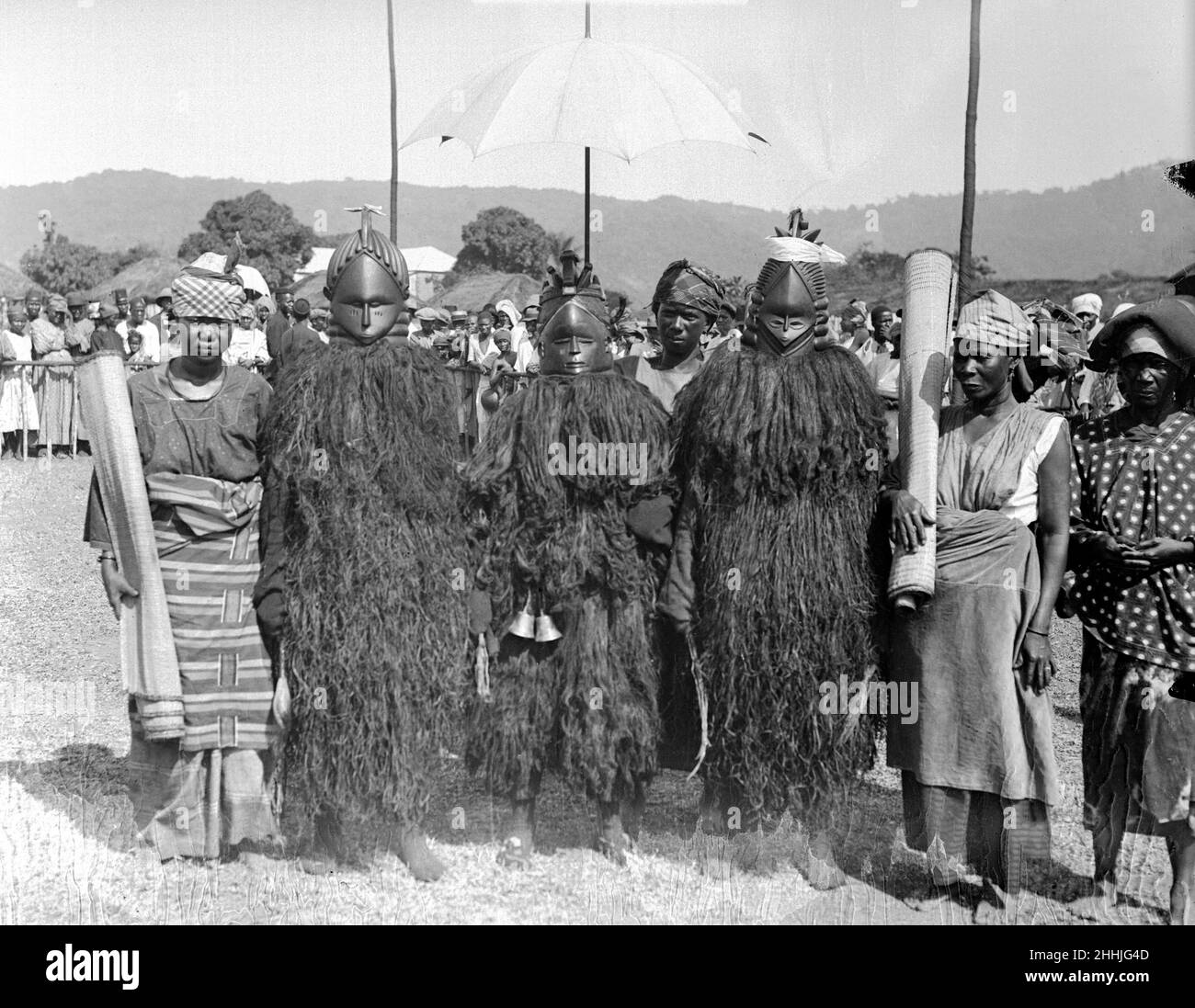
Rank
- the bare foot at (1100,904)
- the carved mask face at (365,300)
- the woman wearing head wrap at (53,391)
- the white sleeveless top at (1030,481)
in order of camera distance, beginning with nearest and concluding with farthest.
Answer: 1. the white sleeveless top at (1030,481)
2. the bare foot at (1100,904)
3. the carved mask face at (365,300)
4. the woman wearing head wrap at (53,391)

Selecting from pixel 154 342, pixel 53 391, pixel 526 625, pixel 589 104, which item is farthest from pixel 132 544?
pixel 154 342

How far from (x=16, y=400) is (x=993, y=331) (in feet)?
46.1

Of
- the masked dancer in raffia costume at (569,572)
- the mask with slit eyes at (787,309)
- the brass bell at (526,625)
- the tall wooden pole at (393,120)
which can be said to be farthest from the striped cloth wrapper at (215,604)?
the tall wooden pole at (393,120)

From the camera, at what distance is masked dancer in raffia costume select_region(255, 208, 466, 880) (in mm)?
4113

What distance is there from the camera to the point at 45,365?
15.1 m

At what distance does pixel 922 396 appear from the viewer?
13.6 feet

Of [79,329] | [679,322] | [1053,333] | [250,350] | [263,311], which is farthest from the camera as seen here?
[79,329]

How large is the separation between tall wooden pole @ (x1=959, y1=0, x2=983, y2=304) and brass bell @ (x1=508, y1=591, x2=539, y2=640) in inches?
301

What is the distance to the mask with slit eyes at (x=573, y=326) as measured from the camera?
4.41 m

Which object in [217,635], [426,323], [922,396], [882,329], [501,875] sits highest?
[426,323]

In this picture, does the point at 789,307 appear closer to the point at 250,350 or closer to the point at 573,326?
the point at 573,326

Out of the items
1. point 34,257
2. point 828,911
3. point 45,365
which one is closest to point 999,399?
point 828,911

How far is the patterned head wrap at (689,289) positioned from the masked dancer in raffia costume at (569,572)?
0.80 metres

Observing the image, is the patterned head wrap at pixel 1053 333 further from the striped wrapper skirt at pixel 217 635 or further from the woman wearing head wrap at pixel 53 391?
the woman wearing head wrap at pixel 53 391
